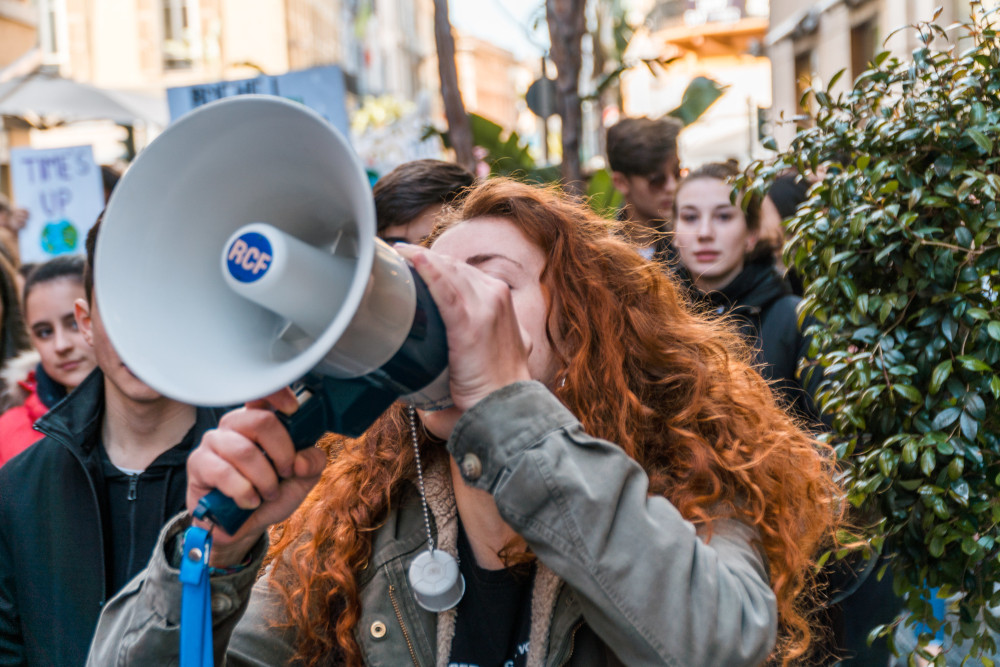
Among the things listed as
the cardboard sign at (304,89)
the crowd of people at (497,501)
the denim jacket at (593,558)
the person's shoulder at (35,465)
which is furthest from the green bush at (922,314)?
the cardboard sign at (304,89)

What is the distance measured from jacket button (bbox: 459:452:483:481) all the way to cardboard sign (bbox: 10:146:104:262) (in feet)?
16.4

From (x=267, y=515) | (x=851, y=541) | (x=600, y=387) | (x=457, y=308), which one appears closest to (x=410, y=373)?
(x=457, y=308)

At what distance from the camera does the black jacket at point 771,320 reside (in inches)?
112

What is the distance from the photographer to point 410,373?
3.72 ft

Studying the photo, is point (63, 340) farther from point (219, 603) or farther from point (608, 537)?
point (608, 537)

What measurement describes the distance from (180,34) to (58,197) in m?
21.1

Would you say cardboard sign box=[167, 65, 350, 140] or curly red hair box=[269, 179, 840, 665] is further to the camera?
cardboard sign box=[167, 65, 350, 140]

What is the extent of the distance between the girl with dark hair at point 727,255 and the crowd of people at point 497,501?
105cm

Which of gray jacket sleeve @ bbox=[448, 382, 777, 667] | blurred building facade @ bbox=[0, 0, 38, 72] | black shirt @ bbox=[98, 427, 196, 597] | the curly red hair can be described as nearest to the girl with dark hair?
the curly red hair

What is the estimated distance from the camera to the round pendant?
139 centimetres

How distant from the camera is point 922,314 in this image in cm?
170

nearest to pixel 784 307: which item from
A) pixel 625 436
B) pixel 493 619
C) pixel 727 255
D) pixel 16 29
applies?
pixel 727 255

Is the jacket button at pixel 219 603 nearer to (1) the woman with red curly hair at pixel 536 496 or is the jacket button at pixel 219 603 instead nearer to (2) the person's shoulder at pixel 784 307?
(1) the woman with red curly hair at pixel 536 496

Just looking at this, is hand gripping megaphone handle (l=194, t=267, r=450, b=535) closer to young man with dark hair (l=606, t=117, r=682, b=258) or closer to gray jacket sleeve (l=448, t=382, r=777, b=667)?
gray jacket sleeve (l=448, t=382, r=777, b=667)
